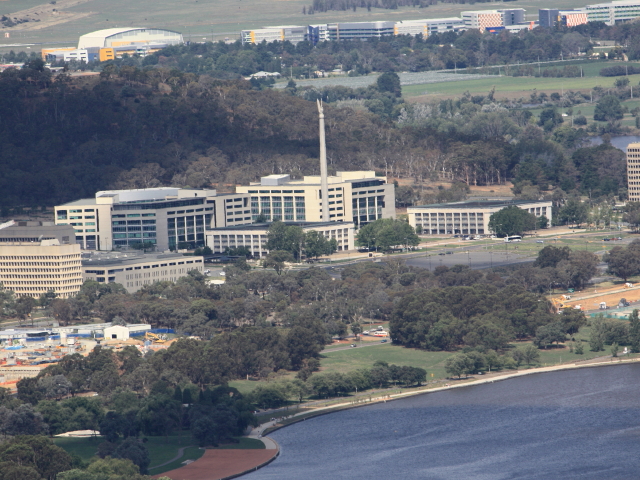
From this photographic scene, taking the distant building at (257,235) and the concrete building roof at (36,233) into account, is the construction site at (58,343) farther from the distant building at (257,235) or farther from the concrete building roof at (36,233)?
the distant building at (257,235)

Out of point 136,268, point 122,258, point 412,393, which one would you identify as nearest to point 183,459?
point 412,393

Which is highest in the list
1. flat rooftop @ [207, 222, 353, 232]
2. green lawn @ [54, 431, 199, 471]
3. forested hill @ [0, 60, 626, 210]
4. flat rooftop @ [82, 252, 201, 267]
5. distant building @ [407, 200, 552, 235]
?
forested hill @ [0, 60, 626, 210]

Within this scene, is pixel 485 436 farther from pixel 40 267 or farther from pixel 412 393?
pixel 40 267

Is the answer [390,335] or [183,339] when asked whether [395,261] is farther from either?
[183,339]

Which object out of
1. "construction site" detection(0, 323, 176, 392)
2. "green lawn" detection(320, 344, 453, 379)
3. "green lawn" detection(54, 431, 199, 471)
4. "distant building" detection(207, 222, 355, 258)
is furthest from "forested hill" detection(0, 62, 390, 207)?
"green lawn" detection(54, 431, 199, 471)

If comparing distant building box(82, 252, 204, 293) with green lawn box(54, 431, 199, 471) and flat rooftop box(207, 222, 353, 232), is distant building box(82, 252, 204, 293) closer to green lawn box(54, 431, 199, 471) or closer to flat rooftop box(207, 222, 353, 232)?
flat rooftop box(207, 222, 353, 232)

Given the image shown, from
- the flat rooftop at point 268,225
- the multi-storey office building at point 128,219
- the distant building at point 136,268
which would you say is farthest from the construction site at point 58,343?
the flat rooftop at point 268,225

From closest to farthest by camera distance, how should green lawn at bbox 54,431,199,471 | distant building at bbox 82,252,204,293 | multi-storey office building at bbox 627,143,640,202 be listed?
green lawn at bbox 54,431,199,471, distant building at bbox 82,252,204,293, multi-storey office building at bbox 627,143,640,202
